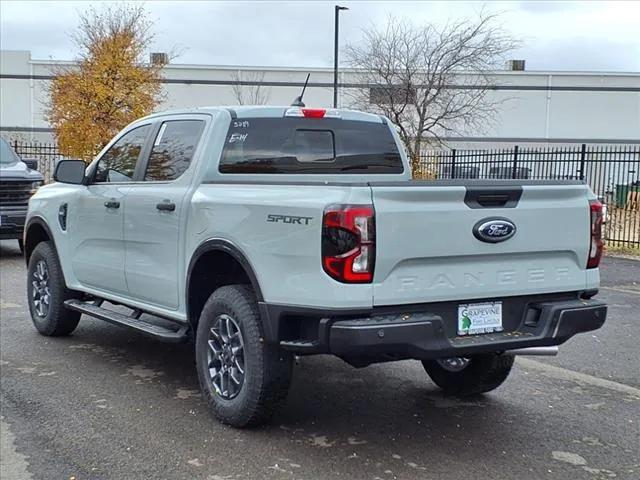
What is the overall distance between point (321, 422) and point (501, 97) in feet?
110

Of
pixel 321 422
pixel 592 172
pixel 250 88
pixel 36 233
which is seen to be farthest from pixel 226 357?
pixel 250 88

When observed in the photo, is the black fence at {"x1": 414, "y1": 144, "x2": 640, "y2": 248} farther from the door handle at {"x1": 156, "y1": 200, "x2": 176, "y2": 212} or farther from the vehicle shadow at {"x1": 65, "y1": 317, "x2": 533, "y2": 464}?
the door handle at {"x1": 156, "y1": 200, "x2": 176, "y2": 212}

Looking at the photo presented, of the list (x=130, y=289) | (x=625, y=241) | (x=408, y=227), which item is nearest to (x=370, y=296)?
(x=408, y=227)

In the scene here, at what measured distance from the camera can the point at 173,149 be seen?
→ 5.63m

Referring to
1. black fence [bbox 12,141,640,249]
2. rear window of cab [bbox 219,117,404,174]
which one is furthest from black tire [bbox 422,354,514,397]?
black fence [bbox 12,141,640,249]

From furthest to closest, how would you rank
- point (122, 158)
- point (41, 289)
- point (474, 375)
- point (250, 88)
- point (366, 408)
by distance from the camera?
point (250, 88) → point (41, 289) → point (122, 158) → point (474, 375) → point (366, 408)

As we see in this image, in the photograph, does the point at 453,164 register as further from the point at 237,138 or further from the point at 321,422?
the point at 321,422

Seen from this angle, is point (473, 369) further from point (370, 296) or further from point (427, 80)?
point (427, 80)

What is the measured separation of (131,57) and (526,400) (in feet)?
68.0

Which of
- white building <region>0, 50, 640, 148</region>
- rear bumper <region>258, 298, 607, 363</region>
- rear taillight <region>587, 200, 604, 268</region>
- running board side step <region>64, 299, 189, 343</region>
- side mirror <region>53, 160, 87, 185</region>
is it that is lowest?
running board side step <region>64, 299, 189, 343</region>

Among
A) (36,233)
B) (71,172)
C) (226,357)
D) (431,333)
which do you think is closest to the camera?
(431,333)

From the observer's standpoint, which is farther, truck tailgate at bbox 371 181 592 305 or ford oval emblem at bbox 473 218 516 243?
ford oval emblem at bbox 473 218 516 243

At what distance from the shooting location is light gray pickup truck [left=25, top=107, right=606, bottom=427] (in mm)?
3955

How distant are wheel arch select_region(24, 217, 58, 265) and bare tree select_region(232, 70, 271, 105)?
29638mm
